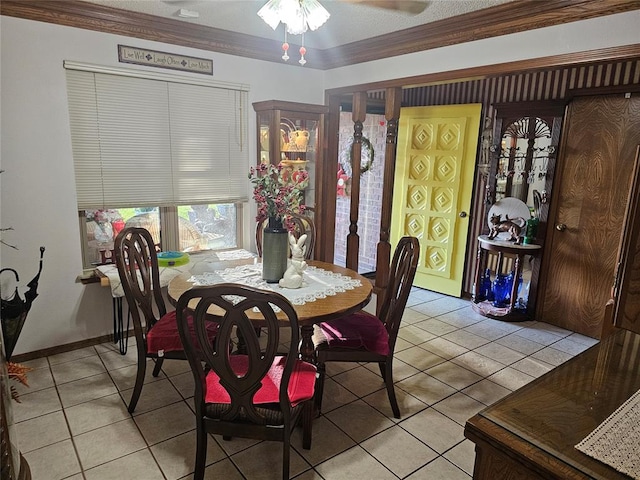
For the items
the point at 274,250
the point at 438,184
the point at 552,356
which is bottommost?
the point at 552,356

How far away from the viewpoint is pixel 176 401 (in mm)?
2492

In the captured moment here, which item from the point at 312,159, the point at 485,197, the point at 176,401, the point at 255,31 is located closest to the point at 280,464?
the point at 176,401

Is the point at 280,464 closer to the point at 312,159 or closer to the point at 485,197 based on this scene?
the point at 312,159

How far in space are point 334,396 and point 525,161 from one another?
113 inches

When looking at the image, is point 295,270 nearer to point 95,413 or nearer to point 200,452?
point 200,452

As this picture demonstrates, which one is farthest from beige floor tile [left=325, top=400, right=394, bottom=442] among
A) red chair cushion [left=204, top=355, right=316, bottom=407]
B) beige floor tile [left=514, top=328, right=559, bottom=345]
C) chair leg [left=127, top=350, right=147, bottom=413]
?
beige floor tile [left=514, top=328, right=559, bottom=345]

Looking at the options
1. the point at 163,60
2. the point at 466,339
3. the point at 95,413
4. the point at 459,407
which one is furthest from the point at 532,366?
the point at 163,60

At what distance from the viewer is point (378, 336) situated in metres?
2.33

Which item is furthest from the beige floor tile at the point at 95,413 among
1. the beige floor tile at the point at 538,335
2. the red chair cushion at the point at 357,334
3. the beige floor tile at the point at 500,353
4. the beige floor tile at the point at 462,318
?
the beige floor tile at the point at 538,335

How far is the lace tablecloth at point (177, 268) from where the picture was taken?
285 cm

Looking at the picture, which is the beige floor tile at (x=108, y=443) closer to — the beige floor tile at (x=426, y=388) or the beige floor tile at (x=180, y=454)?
the beige floor tile at (x=180, y=454)

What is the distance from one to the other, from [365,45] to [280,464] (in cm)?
306

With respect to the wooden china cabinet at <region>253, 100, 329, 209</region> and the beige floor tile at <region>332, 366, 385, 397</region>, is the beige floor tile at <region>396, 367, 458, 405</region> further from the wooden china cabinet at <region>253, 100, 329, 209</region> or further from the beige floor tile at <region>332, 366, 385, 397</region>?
the wooden china cabinet at <region>253, 100, 329, 209</region>

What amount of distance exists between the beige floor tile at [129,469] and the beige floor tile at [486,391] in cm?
186
